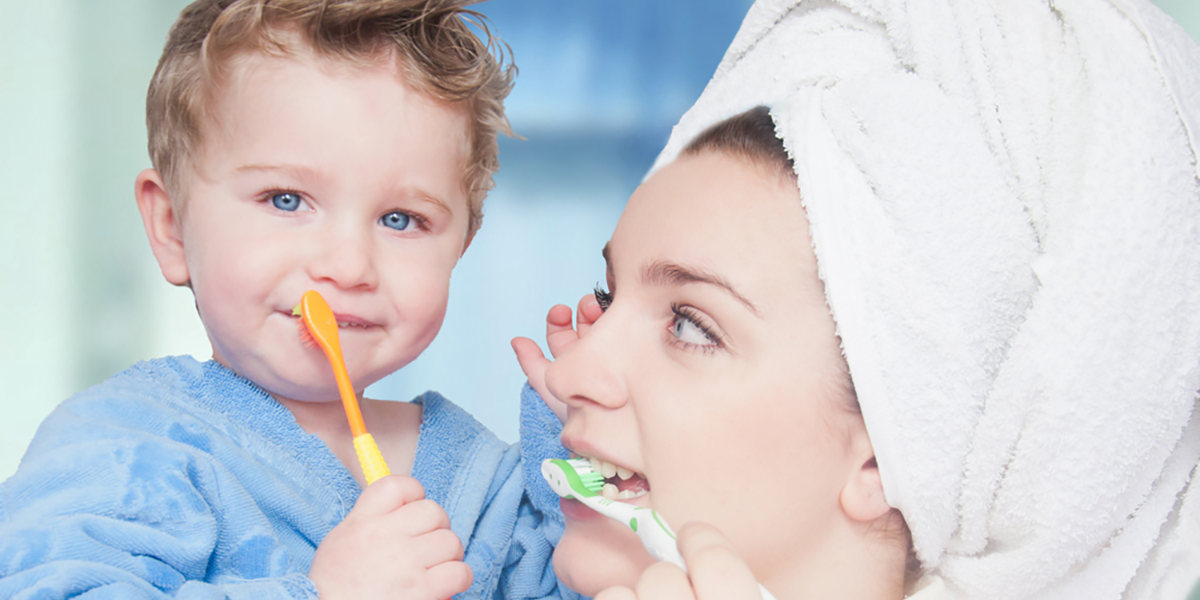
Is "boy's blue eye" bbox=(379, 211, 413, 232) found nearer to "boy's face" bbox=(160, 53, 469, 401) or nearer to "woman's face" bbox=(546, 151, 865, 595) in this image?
"boy's face" bbox=(160, 53, 469, 401)

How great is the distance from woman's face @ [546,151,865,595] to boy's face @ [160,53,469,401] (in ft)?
0.76

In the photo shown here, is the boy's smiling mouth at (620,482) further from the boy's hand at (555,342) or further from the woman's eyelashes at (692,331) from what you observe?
the boy's hand at (555,342)

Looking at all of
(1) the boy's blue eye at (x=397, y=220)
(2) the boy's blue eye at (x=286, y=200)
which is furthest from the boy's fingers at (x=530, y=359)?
(2) the boy's blue eye at (x=286, y=200)

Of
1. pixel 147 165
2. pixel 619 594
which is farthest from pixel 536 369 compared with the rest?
pixel 147 165

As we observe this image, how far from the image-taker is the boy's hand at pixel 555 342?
1185 mm

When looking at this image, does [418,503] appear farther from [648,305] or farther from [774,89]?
[774,89]

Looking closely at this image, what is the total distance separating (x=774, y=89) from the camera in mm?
936

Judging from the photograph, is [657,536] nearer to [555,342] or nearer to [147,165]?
[555,342]

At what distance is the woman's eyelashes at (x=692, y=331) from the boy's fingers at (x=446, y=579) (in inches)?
11.1

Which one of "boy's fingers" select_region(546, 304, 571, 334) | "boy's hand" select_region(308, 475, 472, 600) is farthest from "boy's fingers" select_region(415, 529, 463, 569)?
"boy's fingers" select_region(546, 304, 571, 334)

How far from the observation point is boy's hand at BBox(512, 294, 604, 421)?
3.89ft

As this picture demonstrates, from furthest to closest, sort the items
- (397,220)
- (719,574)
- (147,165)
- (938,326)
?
(147,165) → (397,220) → (938,326) → (719,574)

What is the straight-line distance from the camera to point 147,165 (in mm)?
1709

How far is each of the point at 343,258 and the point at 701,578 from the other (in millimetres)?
474
